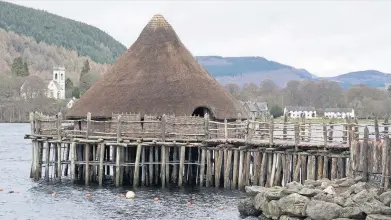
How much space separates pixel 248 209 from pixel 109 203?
795cm

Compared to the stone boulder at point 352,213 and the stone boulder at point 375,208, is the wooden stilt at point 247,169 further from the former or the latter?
the stone boulder at point 375,208

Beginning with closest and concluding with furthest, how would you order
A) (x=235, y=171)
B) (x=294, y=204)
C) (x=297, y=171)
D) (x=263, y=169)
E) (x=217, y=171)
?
(x=294, y=204) → (x=297, y=171) → (x=263, y=169) → (x=235, y=171) → (x=217, y=171)

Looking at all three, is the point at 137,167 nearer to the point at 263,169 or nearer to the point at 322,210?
the point at 263,169

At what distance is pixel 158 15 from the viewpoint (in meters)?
52.9

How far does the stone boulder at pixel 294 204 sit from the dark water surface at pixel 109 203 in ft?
12.8

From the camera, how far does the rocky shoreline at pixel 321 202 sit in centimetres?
2861

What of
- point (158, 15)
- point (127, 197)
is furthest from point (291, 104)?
point (127, 197)

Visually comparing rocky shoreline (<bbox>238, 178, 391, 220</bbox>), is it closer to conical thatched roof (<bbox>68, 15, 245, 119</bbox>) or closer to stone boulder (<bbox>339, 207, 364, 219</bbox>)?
stone boulder (<bbox>339, 207, 364, 219</bbox>)

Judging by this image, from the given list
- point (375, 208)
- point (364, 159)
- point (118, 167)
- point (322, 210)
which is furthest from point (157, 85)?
point (375, 208)

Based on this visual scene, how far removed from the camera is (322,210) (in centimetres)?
2934

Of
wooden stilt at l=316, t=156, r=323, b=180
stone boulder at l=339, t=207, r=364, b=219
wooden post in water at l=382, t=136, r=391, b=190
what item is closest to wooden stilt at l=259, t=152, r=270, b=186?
wooden stilt at l=316, t=156, r=323, b=180

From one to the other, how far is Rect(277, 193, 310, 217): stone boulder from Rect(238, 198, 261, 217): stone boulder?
2645mm

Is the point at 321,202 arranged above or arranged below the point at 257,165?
below

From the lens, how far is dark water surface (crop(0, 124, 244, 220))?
1423 inches
